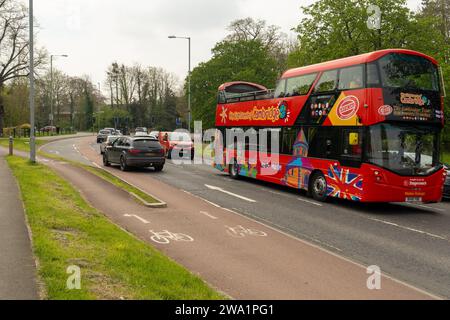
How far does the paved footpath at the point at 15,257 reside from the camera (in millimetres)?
5111

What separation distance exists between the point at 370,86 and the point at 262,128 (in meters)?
6.25

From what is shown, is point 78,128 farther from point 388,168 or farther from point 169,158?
point 388,168

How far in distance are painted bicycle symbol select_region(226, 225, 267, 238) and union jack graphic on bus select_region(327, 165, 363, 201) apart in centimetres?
416

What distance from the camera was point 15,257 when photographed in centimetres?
642

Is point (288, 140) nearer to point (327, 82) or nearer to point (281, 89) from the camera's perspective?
point (281, 89)

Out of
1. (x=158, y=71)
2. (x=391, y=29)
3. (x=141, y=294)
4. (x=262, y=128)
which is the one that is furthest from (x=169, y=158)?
(x=158, y=71)

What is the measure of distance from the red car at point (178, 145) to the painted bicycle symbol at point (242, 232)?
67.1 ft

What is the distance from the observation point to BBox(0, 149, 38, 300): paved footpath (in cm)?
511

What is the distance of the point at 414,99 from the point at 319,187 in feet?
13.0

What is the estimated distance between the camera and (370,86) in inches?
493

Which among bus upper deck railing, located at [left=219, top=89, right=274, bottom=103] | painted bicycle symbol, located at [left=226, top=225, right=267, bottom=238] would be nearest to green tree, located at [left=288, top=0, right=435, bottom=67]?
bus upper deck railing, located at [left=219, top=89, right=274, bottom=103]

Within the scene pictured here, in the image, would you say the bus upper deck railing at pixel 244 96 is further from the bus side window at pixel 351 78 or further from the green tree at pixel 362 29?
the green tree at pixel 362 29

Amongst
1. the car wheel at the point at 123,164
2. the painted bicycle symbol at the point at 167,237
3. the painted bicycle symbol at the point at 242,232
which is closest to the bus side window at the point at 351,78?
the painted bicycle symbol at the point at 242,232
